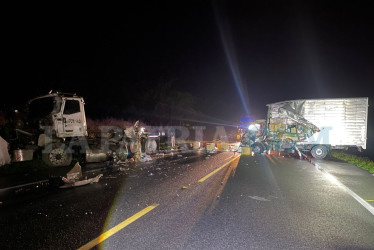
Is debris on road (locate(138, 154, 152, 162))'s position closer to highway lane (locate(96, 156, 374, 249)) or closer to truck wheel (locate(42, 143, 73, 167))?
truck wheel (locate(42, 143, 73, 167))

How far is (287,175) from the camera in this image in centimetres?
862

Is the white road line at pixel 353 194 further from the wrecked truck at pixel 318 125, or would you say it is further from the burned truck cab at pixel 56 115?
the burned truck cab at pixel 56 115

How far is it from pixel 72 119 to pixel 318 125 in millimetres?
13209

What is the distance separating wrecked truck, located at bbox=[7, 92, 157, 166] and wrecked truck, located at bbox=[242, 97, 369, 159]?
33.6 ft

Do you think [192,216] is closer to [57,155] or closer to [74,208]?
[74,208]

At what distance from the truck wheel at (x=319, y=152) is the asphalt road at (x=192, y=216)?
7.32m

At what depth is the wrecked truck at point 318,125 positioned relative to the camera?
1376 cm

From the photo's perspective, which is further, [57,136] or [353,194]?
[57,136]

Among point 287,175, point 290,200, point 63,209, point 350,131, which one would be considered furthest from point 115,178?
point 350,131

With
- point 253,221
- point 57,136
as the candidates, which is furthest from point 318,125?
point 57,136

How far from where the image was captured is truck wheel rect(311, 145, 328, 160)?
14.3 m

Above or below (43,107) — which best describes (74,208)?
below

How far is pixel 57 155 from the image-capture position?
9680 millimetres

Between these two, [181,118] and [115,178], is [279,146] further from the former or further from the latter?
[181,118]
